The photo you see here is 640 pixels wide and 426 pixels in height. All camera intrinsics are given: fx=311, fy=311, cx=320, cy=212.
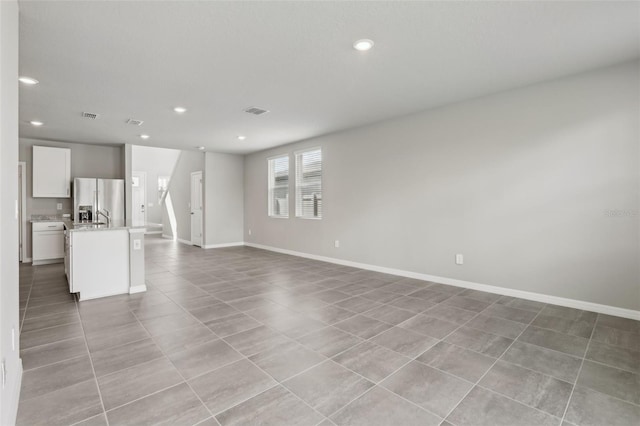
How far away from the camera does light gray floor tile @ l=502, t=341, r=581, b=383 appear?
2195 mm

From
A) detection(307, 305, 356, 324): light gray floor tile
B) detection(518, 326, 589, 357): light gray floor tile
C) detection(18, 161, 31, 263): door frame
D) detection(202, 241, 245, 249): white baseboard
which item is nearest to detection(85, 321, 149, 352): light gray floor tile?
detection(307, 305, 356, 324): light gray floor tile

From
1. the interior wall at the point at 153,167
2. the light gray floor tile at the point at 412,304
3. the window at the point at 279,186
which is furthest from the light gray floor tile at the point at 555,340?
the interior wall at the point at 153,167

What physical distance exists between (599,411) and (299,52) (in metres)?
3.38

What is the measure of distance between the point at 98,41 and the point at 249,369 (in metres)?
3.00

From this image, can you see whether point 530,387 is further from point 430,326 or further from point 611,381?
point 430,326

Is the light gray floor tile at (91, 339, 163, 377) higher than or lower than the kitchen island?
lower

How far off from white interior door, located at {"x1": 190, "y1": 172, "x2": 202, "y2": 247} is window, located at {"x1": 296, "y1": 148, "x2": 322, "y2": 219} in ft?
10.3

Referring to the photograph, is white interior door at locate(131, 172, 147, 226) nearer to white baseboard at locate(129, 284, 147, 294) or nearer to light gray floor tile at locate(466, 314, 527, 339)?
white baseboard at locate(129, 284, 147, 294)

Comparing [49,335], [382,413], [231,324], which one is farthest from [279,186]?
[382,413]

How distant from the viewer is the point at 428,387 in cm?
201

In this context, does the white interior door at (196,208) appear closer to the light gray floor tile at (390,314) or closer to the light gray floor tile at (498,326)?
the light gray floor tile at (390,314)

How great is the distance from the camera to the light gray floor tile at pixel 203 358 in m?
2.24

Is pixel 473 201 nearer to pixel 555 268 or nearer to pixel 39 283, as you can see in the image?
pixel 555 268

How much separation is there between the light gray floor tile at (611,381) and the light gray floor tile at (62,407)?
10.1ft
